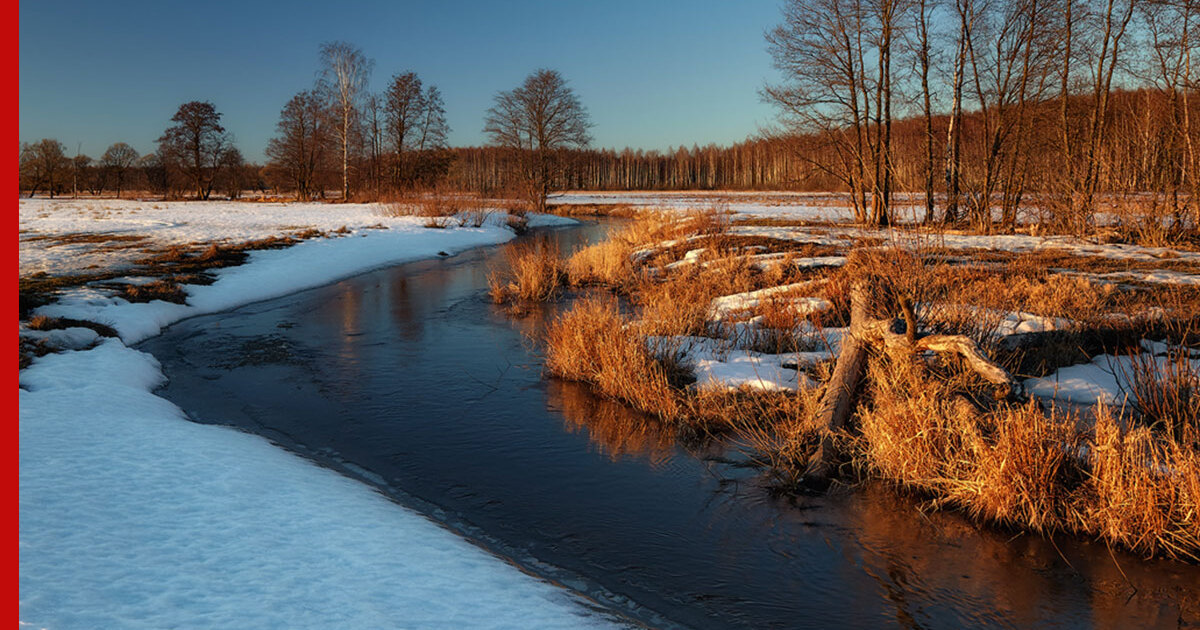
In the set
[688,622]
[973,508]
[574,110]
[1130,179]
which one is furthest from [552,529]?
[574,110]

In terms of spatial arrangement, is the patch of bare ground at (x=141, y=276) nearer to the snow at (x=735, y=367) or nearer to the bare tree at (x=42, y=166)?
the snow at (x=735, y=367)

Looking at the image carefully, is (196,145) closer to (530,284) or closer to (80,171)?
(80,171)

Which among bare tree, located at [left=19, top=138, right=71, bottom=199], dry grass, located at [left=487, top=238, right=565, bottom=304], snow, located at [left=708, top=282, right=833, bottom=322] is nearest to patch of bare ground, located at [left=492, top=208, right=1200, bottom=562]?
snow, located at [left=708, top=282, right=833, bottom=322]

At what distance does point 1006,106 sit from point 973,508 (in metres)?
16.9

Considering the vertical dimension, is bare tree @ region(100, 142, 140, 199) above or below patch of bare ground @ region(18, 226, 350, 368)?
above

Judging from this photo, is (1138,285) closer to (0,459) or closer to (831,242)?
(831,242)

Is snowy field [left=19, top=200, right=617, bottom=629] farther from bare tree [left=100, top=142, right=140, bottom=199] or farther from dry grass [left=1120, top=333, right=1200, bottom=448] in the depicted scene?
bare tree [left=100, top=142, right=140, bottom=199]

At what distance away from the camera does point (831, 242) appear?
16.0 meters

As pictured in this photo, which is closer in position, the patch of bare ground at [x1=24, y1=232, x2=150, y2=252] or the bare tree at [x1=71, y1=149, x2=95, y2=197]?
the patch of bare ground at [x1=24, y1=232, x2=150, y2=252]

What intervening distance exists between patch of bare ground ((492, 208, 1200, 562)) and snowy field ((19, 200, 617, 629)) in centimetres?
291

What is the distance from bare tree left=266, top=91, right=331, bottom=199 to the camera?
4794cm

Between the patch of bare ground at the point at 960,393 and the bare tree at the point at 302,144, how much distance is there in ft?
142

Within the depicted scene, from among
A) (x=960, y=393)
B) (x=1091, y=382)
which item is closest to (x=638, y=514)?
(x=960, y=393)

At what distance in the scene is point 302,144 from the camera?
163 feet
